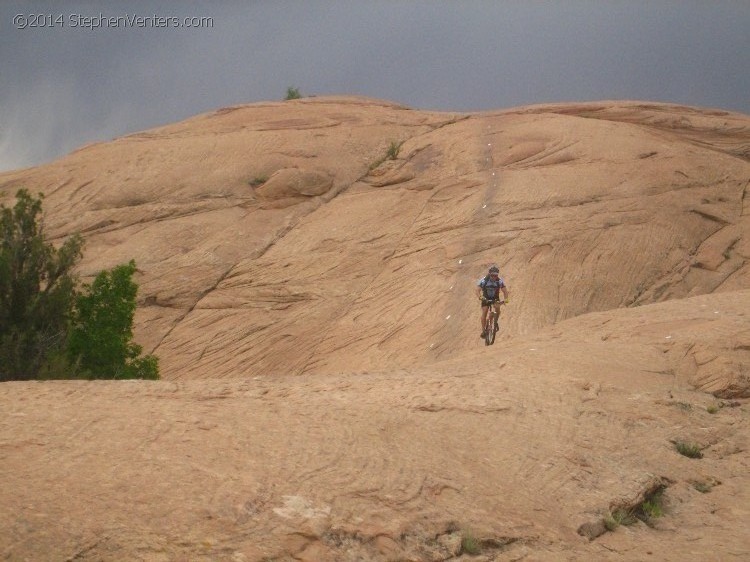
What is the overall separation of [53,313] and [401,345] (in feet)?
24.5

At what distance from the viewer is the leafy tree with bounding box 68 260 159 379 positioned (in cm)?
1905

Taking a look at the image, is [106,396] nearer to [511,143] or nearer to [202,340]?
[202,340]

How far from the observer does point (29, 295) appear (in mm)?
17125

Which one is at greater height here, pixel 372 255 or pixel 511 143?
pixel 511 143

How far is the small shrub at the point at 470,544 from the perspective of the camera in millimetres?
7137

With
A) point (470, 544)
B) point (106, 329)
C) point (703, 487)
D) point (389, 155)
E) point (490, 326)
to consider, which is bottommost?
point (470, 544)

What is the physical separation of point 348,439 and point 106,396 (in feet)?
7.47

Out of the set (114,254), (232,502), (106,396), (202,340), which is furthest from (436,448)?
(114,254)

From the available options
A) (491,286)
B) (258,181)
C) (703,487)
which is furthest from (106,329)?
(703,487)

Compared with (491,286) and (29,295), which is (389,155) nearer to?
(491,286)

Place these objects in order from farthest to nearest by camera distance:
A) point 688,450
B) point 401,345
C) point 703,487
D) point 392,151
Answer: point 392,151, point 401,345, point 688,450, point 703,487

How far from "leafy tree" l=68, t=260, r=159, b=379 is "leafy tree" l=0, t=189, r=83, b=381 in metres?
0.80

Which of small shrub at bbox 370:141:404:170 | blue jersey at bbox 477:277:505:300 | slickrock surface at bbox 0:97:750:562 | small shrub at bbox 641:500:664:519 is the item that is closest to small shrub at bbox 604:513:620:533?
slickrock surface at bbox 0:97:750:562

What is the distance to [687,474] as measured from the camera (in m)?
9.47
